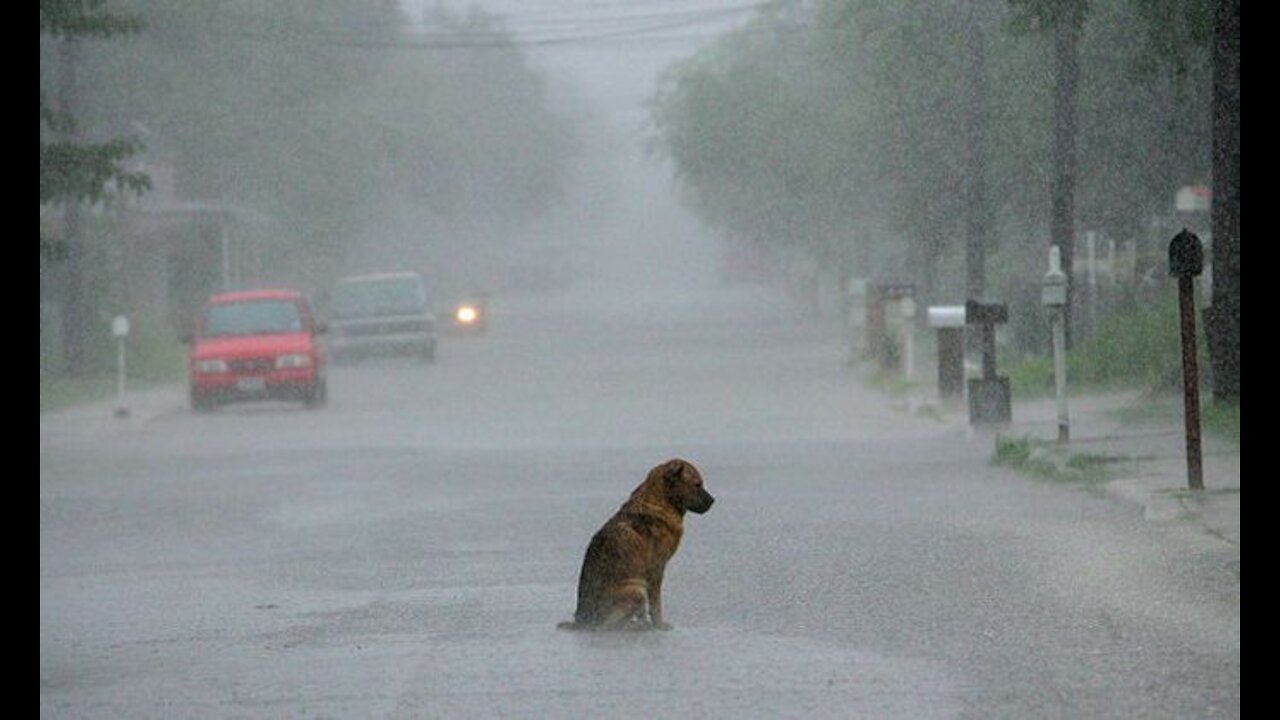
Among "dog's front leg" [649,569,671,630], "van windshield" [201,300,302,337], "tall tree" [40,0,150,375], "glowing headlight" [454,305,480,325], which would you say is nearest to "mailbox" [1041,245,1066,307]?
"tall tree" [40,0,150,375]

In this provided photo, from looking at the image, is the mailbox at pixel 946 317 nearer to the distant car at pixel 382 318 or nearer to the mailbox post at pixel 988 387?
the mailbox post at pixel 988 387

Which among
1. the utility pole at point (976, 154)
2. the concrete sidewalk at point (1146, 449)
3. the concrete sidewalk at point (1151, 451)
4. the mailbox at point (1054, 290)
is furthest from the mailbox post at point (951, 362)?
the mailbox at point (1054, 290)

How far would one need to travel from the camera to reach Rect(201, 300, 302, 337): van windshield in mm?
38531

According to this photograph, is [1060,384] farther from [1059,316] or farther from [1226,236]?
[1226,236]

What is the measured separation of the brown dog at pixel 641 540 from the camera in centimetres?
1034

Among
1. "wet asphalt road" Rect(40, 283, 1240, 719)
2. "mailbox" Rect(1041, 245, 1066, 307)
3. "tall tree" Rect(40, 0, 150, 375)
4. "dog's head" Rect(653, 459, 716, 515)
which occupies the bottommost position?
"wet asphalt road" Rect(40, 283, 1240, 719)

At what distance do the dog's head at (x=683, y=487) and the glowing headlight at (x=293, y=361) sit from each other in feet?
87.2

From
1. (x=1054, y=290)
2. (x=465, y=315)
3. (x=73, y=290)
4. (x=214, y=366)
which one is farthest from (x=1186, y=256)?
(x=465, y=315)


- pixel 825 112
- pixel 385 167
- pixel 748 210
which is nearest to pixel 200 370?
pixel 825 112

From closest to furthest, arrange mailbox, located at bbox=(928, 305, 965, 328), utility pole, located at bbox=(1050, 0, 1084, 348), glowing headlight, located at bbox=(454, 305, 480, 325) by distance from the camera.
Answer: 1. mailbox, located at bbox=(928, 305, 965, 328)
2. utility pole, located at bbox=(1050, 0, 1084, 348)
3. glowing headlight, located at bbox=(454, 305, 480, 325)

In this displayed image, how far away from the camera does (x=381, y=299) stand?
52094 millimetres

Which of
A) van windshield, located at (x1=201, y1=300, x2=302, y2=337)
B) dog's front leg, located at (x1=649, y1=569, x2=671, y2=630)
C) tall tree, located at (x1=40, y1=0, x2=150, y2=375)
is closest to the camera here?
dog's front leg, located at (x1=649, y1=569, x2=671, y2=630)

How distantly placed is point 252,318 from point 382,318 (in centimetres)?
1262

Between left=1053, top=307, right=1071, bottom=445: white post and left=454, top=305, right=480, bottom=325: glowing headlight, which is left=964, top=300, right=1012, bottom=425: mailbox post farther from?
left=454, top=305, right=480, bottom=325: glowing headlight
